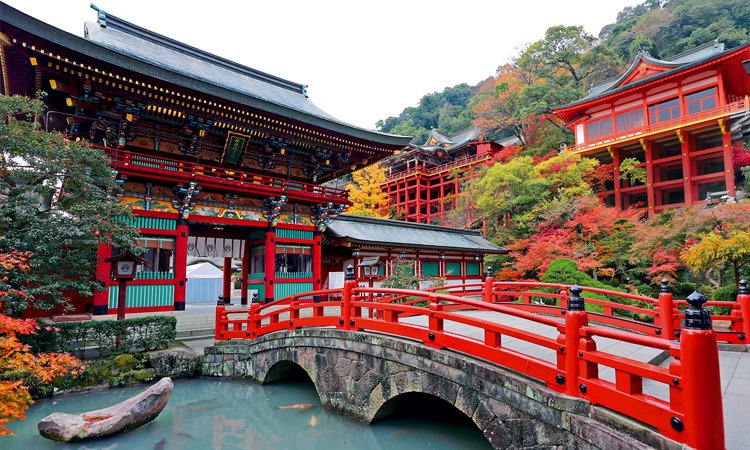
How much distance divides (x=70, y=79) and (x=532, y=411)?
13.2 meters

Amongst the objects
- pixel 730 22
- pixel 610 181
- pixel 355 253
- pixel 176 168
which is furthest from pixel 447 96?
pixel 176 168

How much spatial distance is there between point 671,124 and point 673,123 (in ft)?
0.34

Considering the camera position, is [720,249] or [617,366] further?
[720,249]

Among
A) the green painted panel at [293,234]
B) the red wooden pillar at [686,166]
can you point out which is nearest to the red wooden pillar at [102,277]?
the green painted panel at [293,234]

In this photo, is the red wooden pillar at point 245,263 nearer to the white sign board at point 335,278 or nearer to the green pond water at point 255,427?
the white sign board at point 335,278

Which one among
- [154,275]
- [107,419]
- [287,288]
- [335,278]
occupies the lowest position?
[107,419]

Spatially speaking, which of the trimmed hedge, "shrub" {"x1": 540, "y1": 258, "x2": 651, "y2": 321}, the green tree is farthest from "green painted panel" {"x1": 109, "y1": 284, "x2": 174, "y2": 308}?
"shrub" {"x1": 540, "y1": 258, "x2": 651, "y2": 321}

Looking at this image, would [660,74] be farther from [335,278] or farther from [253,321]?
[253,321]

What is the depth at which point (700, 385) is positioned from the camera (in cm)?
298

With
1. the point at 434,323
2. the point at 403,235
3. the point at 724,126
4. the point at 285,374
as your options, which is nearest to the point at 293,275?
the point at 285,374

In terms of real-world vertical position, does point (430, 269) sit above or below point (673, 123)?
below

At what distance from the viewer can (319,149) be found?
52.6 feet

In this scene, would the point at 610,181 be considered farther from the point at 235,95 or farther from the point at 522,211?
the point at 235,95

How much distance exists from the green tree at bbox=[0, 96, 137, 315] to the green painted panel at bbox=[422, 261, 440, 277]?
14093mm
